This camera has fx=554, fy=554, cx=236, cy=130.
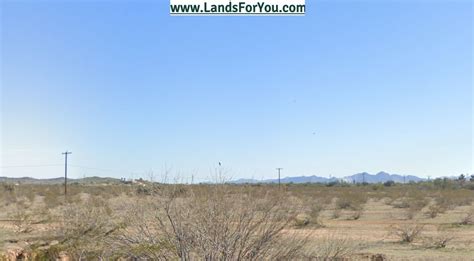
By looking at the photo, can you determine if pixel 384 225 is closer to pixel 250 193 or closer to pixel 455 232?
pixel 455 232

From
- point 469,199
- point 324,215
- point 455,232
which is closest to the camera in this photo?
point 455,232

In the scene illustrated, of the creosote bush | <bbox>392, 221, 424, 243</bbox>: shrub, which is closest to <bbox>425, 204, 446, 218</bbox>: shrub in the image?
<bbox>392, 221, 424, 243</bbox>: shrub

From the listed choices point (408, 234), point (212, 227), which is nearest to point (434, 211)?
point (408, 234)

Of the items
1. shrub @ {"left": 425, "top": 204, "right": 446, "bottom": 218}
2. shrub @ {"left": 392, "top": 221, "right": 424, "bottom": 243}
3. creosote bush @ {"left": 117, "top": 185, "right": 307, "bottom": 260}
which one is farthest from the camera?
shrub @ {"left": 425, "top": 204, "right": 446, "bottom": 218}

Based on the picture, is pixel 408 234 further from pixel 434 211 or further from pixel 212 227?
pixel 212 227

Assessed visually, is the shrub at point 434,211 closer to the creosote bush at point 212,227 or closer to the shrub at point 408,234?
the shrub at point 408,234

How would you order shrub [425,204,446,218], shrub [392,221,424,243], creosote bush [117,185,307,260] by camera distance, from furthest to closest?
shrub [425,204,446,218], shrub [392,221,424,243], creosote bush [117,185,307,260]

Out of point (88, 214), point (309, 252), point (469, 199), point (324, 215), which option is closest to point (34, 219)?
point (88, 214)

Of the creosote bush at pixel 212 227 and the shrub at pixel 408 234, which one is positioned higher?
the creosote bush at pixel 212 227

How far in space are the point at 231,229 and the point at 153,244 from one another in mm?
1550

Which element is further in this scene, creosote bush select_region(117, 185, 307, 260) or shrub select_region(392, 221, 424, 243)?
shrub select_region(392, 221, 424, 243)

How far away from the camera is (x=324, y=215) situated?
1417 inches

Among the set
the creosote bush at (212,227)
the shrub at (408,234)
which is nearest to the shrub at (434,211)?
the shrub at (408,234)

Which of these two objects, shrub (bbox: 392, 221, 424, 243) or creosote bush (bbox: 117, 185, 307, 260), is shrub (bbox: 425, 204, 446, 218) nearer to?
shrub (bbox: 392, 221, 424, 243)
